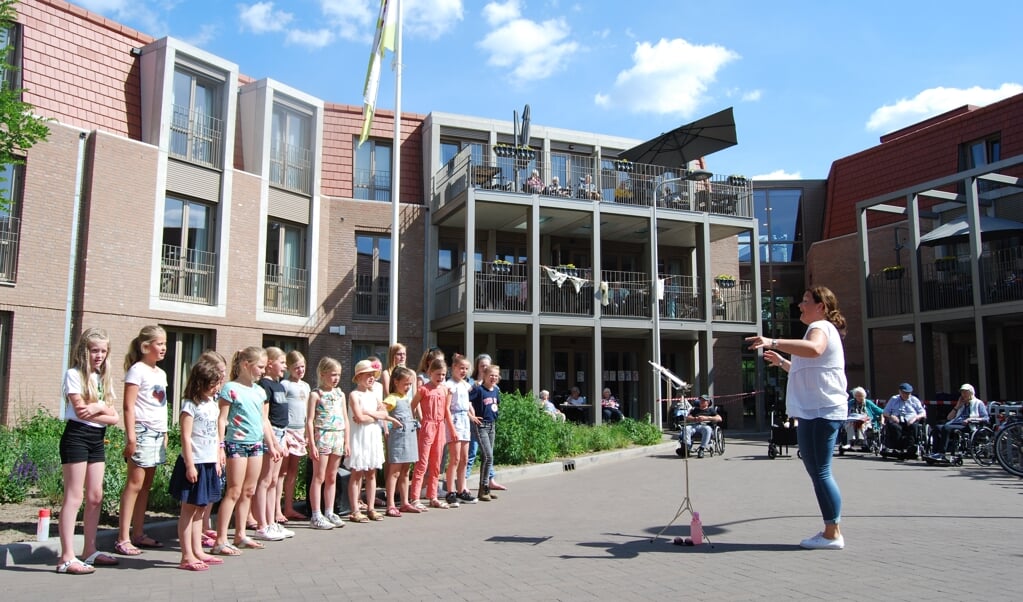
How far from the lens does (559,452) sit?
14953mm

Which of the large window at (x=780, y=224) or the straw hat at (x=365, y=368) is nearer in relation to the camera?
the straw hat at (x=365, y=368)

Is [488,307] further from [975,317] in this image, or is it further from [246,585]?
[246,585]

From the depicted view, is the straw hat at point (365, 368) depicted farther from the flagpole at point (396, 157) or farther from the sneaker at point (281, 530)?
the flagpole at point (396, 157)

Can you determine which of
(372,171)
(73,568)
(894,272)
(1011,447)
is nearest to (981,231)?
(894,272)

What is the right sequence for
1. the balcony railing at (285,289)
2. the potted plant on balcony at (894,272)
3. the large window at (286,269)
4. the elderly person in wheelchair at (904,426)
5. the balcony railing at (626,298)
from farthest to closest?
1. the potted plant on balcony at (894,272)
2. the balcony railing at (626,298)
3. the large window at (286,269)
4. the balcony railing at (285,289)
5. the elderly person in wheelchair at (904,426)

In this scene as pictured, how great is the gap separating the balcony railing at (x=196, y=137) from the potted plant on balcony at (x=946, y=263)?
20.0 metres

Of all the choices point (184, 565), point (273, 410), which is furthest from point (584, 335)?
point (184, 565)

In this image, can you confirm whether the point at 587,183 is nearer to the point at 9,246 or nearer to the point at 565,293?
the point at 565,293

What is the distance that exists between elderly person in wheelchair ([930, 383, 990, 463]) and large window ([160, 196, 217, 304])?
16.4 m

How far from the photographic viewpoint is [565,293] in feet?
72.9

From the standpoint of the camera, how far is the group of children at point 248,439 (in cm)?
586

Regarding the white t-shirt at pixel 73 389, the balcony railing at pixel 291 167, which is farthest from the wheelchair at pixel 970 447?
the balcony railing at pixel 291 167

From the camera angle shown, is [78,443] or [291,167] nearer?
[78,443]

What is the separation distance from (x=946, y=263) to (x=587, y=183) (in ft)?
34.9
